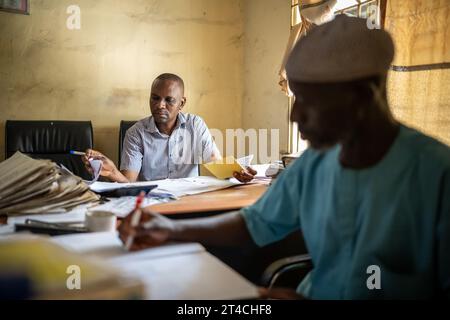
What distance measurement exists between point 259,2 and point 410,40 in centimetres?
196

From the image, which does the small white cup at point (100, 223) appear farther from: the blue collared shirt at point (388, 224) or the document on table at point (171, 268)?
the blue collared shirt at point (388, 224)

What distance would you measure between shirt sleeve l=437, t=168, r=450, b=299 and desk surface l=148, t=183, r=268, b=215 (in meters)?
0.97

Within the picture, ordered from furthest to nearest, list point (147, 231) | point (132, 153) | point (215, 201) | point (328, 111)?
point (132, 153) → point (215, 201) → point (147, 231) → point (328, 111)

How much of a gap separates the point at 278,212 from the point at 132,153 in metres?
1.78

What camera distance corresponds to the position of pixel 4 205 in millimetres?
1497

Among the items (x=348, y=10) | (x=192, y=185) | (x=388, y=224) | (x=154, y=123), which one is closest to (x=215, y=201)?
(x=192, y=185)

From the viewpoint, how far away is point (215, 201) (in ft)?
6.04

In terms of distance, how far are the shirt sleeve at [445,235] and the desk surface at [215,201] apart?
97cm

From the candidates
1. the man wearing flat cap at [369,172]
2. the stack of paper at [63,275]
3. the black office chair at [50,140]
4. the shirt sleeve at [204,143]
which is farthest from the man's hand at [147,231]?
the black office chair at [50,140]

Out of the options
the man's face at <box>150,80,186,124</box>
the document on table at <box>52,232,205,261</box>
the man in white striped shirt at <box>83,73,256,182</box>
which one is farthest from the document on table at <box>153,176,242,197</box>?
the document on table at <box>52,232,205,261</box>

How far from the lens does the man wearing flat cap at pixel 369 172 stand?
0.89m

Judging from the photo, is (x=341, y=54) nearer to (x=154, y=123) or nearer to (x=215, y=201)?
(x=215, y=201)
